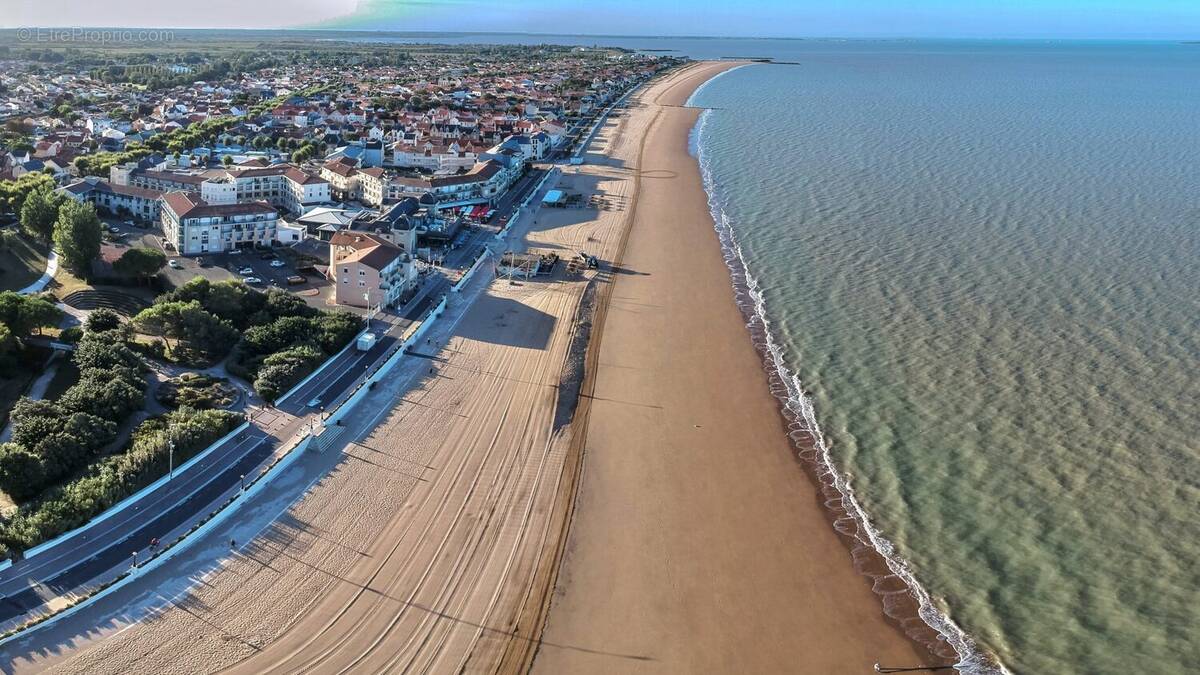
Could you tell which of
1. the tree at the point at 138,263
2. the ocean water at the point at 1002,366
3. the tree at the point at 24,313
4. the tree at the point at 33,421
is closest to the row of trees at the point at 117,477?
the tree at the point at 33,421

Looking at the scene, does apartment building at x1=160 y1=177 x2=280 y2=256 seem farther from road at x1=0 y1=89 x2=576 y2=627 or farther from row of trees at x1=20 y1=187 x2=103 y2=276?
road at x1=0 y1=89 x2=576 y2=627

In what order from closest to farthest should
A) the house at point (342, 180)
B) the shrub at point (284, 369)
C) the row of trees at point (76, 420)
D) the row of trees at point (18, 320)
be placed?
the row of trees at point (76, 420) < the shrub at point (284, 369) < the row of trees at point (18, 320) < the house at point (342, 180)

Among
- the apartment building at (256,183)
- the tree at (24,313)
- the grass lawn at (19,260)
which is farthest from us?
the apartment building at (256,183)

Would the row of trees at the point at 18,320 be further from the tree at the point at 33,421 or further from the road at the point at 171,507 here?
the road at the point at 171,507

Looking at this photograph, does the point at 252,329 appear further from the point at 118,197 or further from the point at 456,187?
the point at 456,187

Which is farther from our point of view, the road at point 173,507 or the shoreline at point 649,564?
the shoreline at point 649,564

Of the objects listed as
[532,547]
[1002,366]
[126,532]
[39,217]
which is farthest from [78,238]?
[1002,366]

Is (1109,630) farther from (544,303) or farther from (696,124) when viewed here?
(696,124)
